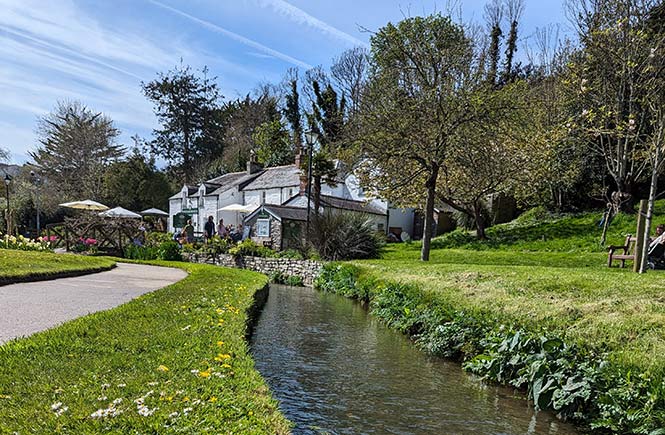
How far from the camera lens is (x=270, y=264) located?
19547 millimetres

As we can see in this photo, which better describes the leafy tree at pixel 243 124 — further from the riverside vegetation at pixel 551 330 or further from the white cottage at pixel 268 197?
the riverside vegetation at pixel 551 330

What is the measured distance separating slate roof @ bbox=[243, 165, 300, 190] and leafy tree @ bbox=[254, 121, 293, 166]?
4.76 meters

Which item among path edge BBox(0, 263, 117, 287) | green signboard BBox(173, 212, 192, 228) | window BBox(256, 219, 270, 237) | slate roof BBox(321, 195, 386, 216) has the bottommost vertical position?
path edge BBox(0, 263, 117, 287)

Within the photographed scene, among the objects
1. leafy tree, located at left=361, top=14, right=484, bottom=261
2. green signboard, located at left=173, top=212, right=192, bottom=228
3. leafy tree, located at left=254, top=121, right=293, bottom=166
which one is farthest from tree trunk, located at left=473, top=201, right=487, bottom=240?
green signboard, located at left=173, top=212, right=192, bottom=228

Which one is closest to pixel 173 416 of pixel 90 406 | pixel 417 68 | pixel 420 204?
pixel 90 406

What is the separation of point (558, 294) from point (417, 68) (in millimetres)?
10594

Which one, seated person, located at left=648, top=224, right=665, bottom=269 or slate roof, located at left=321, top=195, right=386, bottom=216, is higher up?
slate roof, located at left=321, top=195, right=386, bottom=216

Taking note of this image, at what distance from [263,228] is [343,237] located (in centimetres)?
700

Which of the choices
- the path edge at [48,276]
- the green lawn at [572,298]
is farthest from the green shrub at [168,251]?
the green lawn at [572,298]

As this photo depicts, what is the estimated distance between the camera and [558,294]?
7980 mm

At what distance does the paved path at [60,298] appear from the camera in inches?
245

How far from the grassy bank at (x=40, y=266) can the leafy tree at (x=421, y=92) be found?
31.6 ft

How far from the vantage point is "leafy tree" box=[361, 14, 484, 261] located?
52.4 ft

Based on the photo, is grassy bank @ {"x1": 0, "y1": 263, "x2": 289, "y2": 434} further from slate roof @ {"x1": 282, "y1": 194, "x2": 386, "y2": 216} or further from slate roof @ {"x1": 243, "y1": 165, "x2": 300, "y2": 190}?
slate roof @ {"x1": 243, "y1": 165, "x2": 300, "y2": 190}
